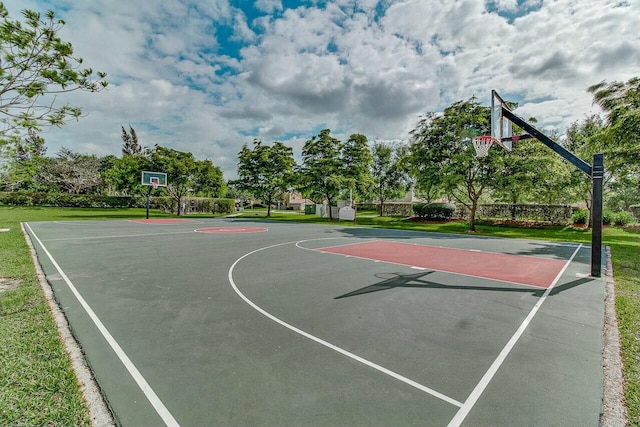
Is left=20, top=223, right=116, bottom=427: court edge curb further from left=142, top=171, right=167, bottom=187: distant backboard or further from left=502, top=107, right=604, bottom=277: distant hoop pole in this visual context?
left=142, top=171, right=167, bottom=187: distant backboard

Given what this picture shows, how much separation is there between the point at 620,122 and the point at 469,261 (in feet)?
39.5

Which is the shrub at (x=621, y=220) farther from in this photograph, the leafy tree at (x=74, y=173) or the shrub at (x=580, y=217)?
the leafy tree at (x=74, y=173)

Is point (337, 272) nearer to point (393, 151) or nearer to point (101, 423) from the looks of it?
point (101, 423)

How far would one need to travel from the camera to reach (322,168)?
1240 inches

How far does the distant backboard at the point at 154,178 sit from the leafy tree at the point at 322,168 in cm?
1545

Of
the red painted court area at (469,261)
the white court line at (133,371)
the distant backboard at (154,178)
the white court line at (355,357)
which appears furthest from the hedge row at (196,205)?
the white court line at (355,357)

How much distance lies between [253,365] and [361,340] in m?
1.56

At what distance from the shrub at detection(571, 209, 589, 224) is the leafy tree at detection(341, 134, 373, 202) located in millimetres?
17822

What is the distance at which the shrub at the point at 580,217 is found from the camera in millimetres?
25087

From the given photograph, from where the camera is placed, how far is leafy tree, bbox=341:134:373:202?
31359 mm

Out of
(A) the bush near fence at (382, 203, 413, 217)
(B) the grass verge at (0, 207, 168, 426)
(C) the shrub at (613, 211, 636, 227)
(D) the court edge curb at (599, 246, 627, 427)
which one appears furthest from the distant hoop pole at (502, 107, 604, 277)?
(A) the bush near fence at (382, 203, 413, 217)

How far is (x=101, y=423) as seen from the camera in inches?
106

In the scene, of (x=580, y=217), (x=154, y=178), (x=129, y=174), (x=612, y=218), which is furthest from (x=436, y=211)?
(x=129, y=174)

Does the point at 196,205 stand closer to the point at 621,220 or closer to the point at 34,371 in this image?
the point at 34,371
